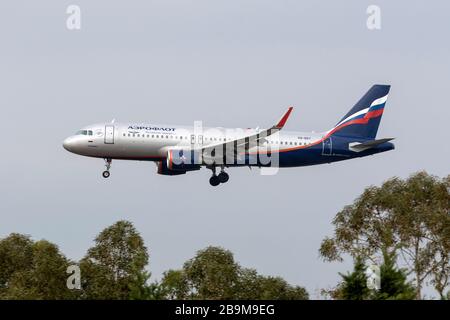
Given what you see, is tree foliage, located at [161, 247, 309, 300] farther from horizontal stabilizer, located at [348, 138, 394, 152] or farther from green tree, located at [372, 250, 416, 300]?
green tree, located at [372, 250, 416, 300]

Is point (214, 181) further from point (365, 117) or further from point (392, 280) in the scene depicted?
point (392, 280)

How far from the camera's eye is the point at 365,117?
3915 inches

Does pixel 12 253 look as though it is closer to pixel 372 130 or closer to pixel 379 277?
pixel 372 130

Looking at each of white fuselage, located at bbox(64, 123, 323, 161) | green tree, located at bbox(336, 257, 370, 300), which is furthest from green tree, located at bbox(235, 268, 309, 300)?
green tree, located at bbox(336, 257, 370, 300)

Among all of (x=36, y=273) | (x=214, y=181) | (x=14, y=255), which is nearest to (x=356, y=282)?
(x=214, y=181)

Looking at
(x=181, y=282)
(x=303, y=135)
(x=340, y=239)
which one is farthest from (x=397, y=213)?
(x=181, y=282)

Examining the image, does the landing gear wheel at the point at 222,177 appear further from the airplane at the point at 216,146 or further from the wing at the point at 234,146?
the wing at the point at 234,146

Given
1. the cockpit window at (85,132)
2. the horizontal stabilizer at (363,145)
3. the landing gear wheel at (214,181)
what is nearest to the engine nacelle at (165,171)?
the landing gear wheel at (214,181)

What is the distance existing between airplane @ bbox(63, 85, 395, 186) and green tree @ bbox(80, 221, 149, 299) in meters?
6.15

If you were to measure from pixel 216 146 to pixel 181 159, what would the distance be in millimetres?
3249

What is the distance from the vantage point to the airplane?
3435 inches

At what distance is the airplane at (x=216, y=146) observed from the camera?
3435 inches

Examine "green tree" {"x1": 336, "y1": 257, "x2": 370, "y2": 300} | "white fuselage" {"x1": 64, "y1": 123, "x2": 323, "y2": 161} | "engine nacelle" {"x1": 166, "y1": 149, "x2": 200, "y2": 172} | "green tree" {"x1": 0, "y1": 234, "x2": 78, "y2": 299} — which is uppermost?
"white fuselage" {"x1": 64, "y1": 123, "x2": 323, "y2": 161}

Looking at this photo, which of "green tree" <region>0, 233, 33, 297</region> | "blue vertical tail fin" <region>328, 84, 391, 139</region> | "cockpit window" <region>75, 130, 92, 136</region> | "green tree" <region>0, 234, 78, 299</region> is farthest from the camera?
"green tree" <region>0, 233, 33, 297</region>
